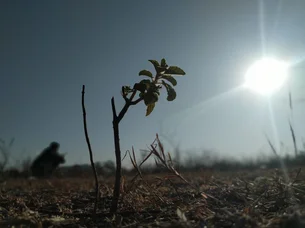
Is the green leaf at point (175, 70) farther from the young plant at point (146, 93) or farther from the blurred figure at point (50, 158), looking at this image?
the blurred figure at point (50, 158)

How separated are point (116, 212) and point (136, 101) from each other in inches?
24.6

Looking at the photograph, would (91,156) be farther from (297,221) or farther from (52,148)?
(52,148)

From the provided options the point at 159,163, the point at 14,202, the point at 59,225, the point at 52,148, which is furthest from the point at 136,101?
the point at 52,148

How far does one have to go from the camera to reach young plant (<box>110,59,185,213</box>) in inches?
70.8

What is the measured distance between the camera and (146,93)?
180 cm

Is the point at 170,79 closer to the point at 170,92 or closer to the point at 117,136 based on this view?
the point at 170,92

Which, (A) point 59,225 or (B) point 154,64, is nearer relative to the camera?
(A) point 59,225

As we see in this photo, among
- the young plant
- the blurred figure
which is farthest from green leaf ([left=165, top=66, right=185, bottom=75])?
the blurred figure

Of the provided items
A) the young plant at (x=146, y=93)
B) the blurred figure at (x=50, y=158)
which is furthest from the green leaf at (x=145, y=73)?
the blurred figure at (x=50, y=158)

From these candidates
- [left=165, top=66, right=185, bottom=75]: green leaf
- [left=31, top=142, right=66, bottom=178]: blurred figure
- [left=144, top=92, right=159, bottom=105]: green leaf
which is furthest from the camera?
[left=31, top=142, right=66, bottom=178]: blurred figure

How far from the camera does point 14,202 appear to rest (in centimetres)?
239

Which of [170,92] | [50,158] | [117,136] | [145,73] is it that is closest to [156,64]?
[145,73]

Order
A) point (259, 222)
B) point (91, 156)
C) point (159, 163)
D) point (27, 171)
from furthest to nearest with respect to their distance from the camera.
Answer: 1. point (27, 171)
2. point (159, 163)
3. point (91, 156)
4. point (259, 222)

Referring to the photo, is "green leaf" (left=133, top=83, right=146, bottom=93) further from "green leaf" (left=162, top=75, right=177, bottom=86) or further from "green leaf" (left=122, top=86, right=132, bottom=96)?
"green leaf" (left=162, top=75, right=177, bottom=86)
